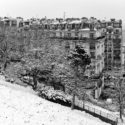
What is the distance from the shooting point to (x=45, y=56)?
49.1 m

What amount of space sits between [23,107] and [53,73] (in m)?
20.9

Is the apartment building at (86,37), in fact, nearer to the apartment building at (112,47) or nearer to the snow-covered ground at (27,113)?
the apartment building at (112,47)

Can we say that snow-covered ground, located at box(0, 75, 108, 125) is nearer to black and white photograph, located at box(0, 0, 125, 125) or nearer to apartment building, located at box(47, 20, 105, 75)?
black and white photograph, located at box(0, 0, 125, 125)

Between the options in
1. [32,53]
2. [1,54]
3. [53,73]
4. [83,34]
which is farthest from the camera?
[83,34]

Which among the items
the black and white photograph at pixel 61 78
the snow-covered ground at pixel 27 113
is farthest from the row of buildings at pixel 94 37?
the snow-covered ground at pixel 27 113

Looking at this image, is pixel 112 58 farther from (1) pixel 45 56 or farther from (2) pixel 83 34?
(1) pixel 45 56

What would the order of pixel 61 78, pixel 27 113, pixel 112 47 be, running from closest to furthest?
pixel 27 113 < pixel 61 78 < pixel 112 47

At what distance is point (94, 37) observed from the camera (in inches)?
2504

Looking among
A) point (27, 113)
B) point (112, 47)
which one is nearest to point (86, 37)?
point (112, 47)

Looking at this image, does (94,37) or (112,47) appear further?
(112,47)

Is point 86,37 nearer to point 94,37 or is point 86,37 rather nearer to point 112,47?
point 94,37

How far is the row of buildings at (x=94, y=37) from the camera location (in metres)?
64.1

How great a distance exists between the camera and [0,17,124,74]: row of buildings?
6412 cm


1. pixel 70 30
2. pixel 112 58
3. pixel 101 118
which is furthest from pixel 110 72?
pixel 101 118
